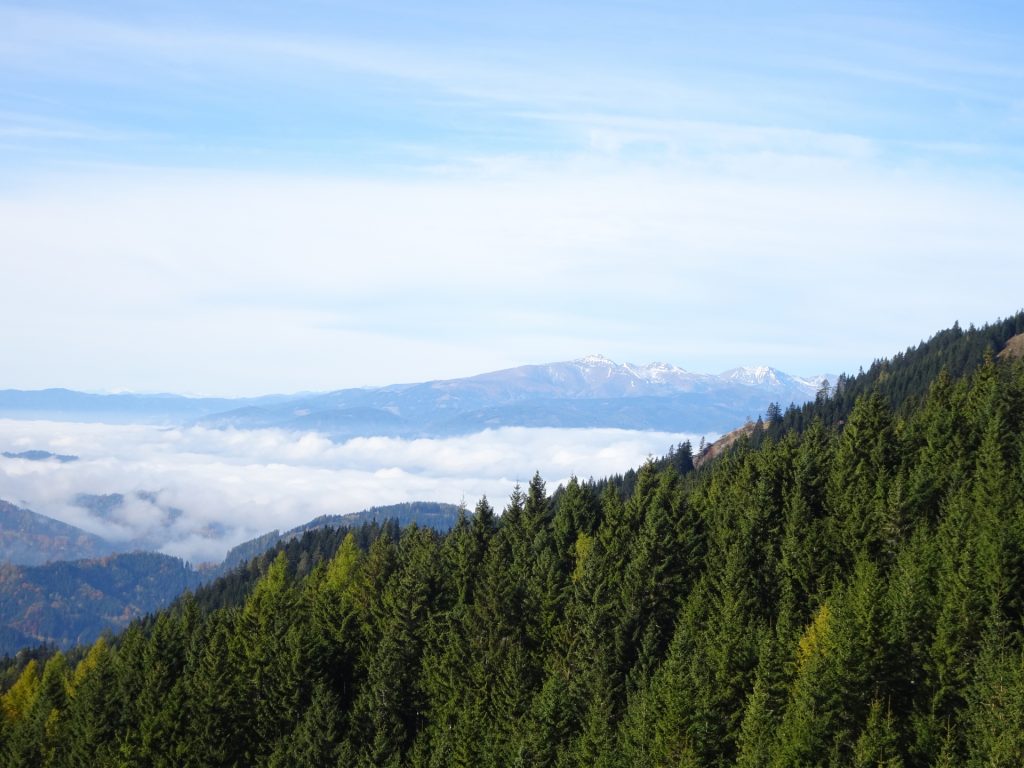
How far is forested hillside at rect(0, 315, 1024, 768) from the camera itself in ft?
163

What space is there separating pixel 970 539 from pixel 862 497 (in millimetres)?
15253

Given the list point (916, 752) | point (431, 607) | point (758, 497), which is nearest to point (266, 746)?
point (431, 607)

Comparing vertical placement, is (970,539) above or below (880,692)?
above

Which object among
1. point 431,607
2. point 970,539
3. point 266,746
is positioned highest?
point 970,539

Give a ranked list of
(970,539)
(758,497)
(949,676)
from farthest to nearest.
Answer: (758,497)
(970,539)
(949,676)

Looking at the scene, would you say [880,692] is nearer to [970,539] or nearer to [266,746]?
[970,539]

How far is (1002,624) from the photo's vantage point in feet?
163

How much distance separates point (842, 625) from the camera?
51469mm

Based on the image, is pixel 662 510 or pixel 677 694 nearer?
pixel 677 694

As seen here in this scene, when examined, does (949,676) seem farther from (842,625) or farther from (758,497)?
(758,497)

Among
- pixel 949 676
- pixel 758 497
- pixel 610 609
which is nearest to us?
pixel 949 676

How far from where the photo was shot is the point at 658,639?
70.4 m

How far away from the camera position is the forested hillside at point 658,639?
49.8 m

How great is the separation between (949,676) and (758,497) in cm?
2971
